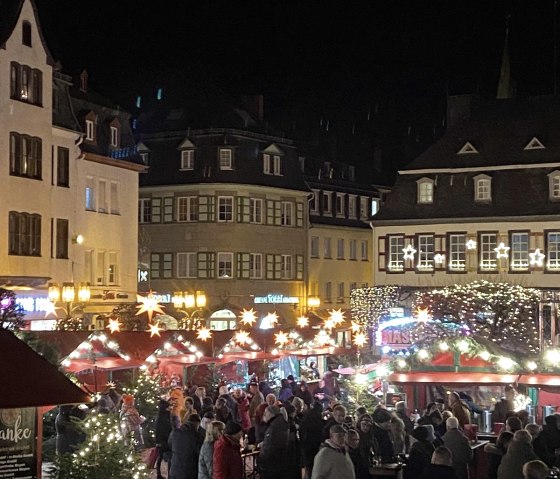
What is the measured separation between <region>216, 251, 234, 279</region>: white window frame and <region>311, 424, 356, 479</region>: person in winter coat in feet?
146

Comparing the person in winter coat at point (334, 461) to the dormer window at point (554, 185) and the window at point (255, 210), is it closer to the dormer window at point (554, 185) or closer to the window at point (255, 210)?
the dormer window at point (554, 185)

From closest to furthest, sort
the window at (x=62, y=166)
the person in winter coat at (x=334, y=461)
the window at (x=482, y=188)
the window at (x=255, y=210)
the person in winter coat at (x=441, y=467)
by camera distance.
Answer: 1. the person in winter coat at (x=441, y=467)
2. the person in winter coat at (x=334, y=461)
3. the window at (x=62, y=166)
4. the window at (x=482, y=188)
5. the window at (x=255, y=210)

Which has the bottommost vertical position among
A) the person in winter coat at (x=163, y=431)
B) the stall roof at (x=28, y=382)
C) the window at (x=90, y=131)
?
the person in winter coat at (x=163, y=431)

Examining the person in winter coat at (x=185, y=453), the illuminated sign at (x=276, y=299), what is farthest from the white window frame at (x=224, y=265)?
the person in winter coat at (x=185, y=453)

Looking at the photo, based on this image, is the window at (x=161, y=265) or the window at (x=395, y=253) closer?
the window at (x=395, y=253)

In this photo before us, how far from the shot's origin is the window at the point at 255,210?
5981cm

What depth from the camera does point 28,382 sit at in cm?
1202

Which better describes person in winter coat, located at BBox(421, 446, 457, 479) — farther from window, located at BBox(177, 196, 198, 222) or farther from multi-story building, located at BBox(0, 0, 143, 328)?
window, located at BBox(177, 196, 198, 222)

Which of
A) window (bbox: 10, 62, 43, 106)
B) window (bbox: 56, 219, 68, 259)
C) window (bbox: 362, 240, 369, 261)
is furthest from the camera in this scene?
window (bbox: 362, 240, 369, 261)

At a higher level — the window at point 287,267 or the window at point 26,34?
the window at point 26,34

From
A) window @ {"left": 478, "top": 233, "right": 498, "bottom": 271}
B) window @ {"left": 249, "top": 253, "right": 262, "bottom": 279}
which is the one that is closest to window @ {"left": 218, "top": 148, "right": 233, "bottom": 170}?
window @ {"left": 249, "top": 253, "right": 262, "bottom": 279}

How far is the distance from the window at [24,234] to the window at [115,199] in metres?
7.73

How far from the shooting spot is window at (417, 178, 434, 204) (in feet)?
175

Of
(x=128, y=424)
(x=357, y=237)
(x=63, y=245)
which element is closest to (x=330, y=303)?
(x=357, y=237)
